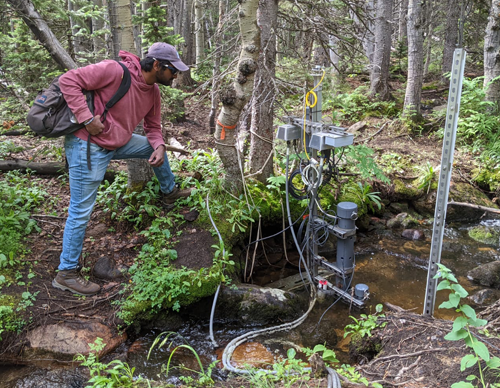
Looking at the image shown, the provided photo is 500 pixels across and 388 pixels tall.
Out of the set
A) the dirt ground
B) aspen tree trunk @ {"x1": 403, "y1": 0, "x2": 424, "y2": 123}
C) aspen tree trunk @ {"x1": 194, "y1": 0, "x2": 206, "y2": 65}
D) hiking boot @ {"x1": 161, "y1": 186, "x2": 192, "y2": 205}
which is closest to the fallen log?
the dirt ground

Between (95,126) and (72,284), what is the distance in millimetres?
1870

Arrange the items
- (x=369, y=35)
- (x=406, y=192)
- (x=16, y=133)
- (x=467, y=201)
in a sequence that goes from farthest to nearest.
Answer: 1. (x=369, y=35)
2. (x=16, y=133)
3. (x=406, y=192)
4. (x=467, y=201)

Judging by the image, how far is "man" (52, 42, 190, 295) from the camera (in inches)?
158

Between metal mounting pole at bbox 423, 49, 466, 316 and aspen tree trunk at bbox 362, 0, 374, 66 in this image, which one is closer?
metal mounting pole at bbox 423, 49, 466, 316

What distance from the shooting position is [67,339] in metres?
4.03

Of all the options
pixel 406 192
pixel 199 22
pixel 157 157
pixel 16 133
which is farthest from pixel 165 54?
pixel 199 22

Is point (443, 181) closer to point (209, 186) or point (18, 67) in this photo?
point (209, 186)

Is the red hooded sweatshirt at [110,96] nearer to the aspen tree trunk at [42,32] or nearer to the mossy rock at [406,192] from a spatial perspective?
the aspen tree trunk at [42,32]

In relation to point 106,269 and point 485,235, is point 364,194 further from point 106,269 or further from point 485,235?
point 106,269

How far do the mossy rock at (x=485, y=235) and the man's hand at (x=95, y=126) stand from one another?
268 inches

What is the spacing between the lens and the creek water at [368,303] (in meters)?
4.20

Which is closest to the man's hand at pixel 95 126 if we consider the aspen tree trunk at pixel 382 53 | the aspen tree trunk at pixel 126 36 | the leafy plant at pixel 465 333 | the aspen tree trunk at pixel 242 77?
the aspen tree trunk at pixel 126 36

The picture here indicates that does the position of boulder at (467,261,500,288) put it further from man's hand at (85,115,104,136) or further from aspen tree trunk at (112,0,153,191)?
man's hand at (85,115,104,136)

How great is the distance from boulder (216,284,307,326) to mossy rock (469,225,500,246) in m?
4.41
